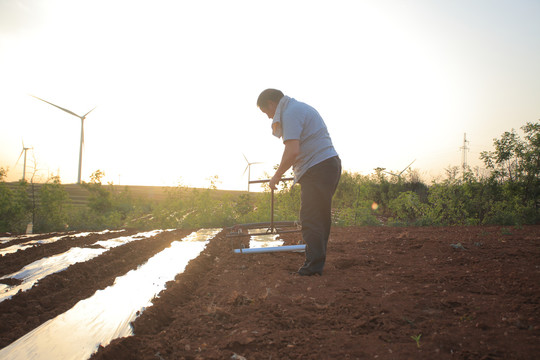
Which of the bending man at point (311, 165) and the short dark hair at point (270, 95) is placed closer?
the bending man at point (311, 165)

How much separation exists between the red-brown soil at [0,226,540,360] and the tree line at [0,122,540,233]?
194 inches

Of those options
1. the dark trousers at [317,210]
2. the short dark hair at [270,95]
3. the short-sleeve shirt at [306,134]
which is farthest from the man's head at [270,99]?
the dark trousers at [317,210]

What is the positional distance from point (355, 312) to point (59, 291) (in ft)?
9.00

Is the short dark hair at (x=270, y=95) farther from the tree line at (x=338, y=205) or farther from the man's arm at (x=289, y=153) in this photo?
the tree line at (x=338, y=205)

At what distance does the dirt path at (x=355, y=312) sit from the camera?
71.3 inches

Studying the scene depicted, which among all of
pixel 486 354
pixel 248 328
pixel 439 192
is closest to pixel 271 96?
pixel 248 328

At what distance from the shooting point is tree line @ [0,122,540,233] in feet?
29.2

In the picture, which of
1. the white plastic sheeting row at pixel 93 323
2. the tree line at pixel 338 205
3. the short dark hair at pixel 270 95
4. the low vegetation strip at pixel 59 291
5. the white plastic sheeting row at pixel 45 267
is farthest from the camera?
the tree line at pixel 338 205

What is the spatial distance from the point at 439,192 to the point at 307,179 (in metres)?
6.70

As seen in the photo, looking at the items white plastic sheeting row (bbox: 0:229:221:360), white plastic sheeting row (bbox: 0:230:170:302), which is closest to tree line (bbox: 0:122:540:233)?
white plastic sheeting row (bbox: 0:230:170:302)

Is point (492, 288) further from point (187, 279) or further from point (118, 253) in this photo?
point (118, 253)

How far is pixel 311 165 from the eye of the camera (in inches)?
136

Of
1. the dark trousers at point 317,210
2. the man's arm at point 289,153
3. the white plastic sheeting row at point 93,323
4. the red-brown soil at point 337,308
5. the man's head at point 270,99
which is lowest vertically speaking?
the white plastic sheeting row at point 93,323

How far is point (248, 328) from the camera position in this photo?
216 centimetres
